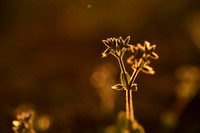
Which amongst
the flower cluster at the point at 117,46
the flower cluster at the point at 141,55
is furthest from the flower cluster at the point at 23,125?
the flower cluster at the point at 141,55

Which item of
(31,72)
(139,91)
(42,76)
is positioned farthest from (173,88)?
(31,72)

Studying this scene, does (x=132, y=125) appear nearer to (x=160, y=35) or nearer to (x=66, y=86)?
(x=66, y=86)

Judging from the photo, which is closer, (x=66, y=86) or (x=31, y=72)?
(x=66, y=86)

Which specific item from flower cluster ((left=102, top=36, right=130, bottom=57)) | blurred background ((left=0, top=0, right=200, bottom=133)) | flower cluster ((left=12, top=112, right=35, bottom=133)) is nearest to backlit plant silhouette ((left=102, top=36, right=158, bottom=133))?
flower cluster ((left=102, top=36, right=130, bottom=57))

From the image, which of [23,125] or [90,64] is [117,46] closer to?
[23,125]

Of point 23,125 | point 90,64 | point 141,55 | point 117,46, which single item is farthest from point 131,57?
point 90,64

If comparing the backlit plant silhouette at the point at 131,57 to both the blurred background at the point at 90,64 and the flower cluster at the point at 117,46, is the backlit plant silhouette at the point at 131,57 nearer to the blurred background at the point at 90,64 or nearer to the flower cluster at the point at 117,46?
the flower cluster at the point at 117,46

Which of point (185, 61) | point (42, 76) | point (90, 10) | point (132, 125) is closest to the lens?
point (132, 125)

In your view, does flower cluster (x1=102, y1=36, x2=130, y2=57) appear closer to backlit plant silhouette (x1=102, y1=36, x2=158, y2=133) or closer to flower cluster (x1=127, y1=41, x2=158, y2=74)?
backlit plant silhouette (x1=102, y1=36, x2=158, y2=133)
